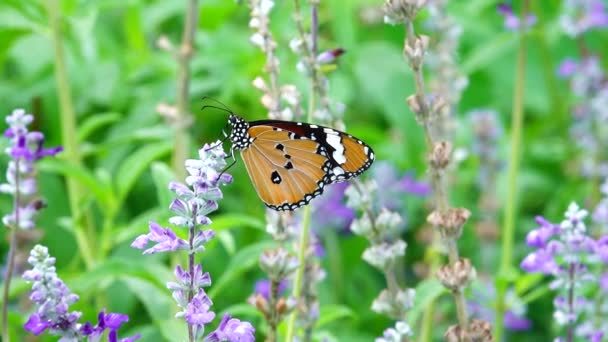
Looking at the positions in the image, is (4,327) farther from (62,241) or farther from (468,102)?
(468,102)

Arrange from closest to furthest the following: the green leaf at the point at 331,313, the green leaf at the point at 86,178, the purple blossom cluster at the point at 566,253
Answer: the purple blossom cluster at the point at 566,253
the green leaf at the point at 331,313
the green leaf at the point at 86,178

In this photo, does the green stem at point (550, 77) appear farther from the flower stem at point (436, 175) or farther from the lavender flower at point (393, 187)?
the flower stem at point (436, 175)

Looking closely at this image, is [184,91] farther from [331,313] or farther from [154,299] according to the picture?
[331,313]

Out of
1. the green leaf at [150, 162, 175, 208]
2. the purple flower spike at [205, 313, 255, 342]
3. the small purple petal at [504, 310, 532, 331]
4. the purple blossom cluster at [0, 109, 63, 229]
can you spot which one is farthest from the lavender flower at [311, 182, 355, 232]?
the purple flower spike at [205, 313, 255, 342]

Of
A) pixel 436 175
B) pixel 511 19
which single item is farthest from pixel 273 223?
pixel 511 19

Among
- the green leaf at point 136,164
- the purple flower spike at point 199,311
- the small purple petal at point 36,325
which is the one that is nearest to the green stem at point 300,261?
the purple flower spike at point 199,311

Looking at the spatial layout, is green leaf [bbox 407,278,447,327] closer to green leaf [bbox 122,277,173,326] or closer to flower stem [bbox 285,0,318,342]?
flower stem [bbox 285,0,318,342]
